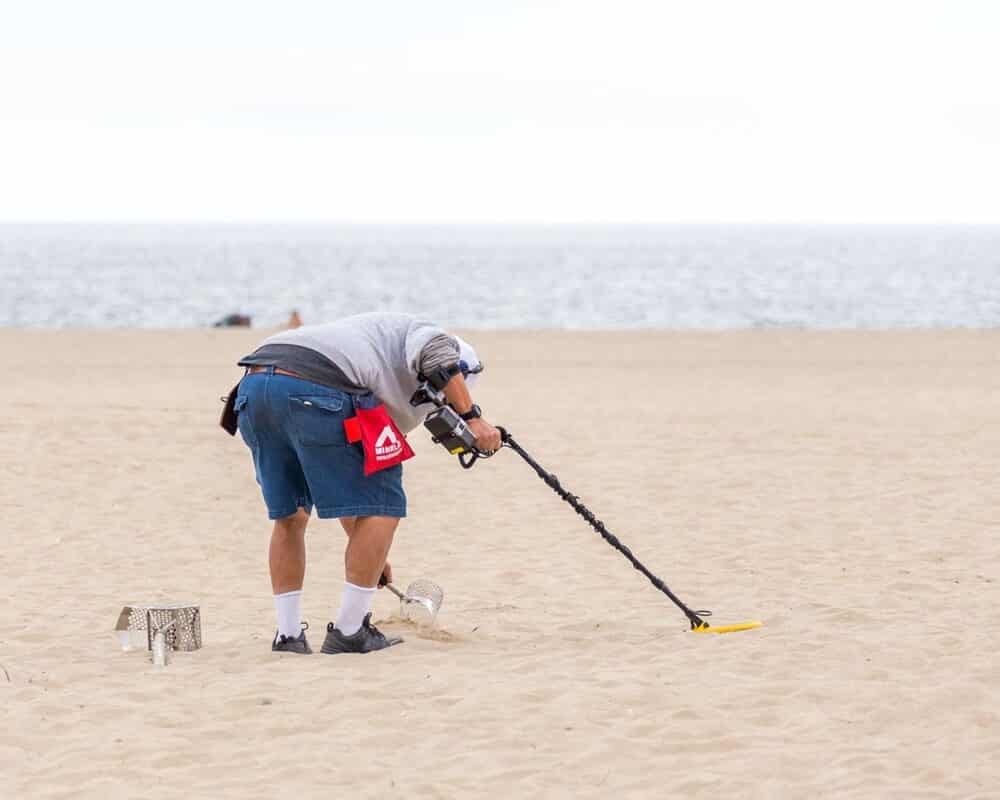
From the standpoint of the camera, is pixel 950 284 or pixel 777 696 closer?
pixel 777 696

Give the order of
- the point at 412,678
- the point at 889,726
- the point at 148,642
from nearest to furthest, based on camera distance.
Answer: the point at 889,726 < the point at 412,678 < the point at 148,642

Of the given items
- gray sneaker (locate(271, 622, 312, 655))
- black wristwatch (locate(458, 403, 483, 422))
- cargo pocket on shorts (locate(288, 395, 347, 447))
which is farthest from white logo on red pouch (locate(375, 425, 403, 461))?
gray sneaker (locate(271, 622, 312, 655))

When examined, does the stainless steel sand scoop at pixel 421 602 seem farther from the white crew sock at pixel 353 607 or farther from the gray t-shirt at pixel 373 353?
the gray t-shirt at pixel 373 353

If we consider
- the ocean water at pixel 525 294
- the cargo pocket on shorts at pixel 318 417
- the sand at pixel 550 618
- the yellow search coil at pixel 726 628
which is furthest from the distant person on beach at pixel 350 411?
the ocean water at pixel 525 294

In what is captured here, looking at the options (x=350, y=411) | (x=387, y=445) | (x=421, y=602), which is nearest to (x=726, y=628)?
(x=421, y=602)

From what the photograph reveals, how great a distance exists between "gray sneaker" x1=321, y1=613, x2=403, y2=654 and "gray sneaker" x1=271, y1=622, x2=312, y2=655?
3.2 inches

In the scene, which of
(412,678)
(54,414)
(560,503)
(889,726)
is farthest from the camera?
(54,414)

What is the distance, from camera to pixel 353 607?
603 centimetres

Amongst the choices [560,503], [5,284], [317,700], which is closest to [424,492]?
[560,503]

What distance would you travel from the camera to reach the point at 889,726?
199 inches

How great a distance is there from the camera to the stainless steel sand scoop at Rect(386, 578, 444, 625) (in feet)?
22.0

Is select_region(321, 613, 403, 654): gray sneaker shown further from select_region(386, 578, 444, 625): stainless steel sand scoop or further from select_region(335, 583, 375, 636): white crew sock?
select_region(386, 578, 444, 625): stainless steel sand scoop

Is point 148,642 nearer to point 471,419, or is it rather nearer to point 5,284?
point 471,419

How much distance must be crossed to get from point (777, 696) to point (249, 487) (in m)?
6.39
